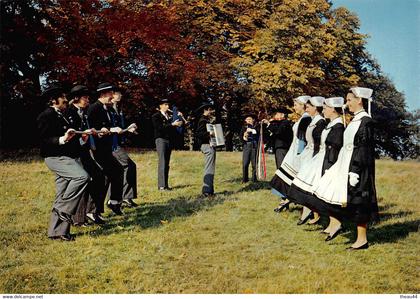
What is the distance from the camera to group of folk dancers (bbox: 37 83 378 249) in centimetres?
606

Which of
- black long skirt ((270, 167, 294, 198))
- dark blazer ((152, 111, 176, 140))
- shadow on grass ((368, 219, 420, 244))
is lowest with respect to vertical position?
shadow on grass ((368, 219, 420, 244))

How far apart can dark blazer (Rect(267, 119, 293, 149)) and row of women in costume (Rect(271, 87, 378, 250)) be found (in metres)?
1.90

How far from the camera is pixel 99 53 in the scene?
17.2 m

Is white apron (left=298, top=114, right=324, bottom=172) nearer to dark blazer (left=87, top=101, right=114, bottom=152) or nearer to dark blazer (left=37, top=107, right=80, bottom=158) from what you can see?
dark blazer (left=87, top=101, right=114, bottom=152)

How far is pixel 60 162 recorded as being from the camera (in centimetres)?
652

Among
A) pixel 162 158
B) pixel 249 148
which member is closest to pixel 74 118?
pixel 162 158

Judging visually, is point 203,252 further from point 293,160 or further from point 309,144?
point 309,144

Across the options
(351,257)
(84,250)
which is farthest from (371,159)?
(84,250)

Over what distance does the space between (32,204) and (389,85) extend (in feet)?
68.3

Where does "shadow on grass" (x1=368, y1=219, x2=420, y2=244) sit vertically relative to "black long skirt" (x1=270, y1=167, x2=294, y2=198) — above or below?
below

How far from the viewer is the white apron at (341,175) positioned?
6082 millimetres

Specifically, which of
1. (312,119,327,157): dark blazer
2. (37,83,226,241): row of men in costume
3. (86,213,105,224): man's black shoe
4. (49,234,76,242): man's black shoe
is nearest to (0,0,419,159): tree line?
(37,83,226,241): row of men in costume

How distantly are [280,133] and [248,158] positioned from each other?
2734 mm

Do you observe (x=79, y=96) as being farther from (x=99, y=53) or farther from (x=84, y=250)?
(x=99, y=53)
